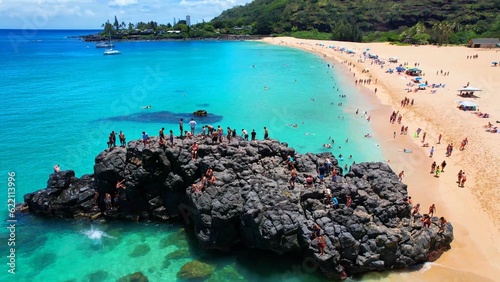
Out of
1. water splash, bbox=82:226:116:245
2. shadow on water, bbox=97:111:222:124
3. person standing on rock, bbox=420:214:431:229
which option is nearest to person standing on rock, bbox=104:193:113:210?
water splash, bbox=82:226:116:245

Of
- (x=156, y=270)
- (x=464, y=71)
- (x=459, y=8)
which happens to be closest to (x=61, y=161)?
(x=156, y=270)

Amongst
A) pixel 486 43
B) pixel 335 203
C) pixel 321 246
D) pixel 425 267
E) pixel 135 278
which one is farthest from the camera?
pixel 486 43

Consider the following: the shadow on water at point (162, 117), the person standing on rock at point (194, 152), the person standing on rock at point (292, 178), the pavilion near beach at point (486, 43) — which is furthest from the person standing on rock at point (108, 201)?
the pavilion near beach at point (486, 43)

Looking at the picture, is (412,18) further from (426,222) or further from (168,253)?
(168,253)

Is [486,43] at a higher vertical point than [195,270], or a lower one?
higher

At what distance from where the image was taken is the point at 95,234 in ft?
81.2

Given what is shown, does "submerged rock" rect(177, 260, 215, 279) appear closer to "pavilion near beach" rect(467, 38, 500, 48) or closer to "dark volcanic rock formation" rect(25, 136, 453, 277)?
"dark volcanic rock formation" rect(25, 136, 453, 277)

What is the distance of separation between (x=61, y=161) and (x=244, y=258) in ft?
81.7

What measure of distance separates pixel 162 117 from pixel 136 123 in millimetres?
4354

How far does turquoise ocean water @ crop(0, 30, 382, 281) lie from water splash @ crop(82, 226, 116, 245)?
0.35ft

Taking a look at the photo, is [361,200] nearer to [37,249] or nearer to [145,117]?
[37,249]

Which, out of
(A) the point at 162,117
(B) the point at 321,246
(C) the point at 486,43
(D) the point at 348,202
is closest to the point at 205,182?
(B) the point at 321,246

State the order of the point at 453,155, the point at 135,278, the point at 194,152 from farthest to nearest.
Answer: the point at 453,155, the point at 194,152, the point at 135,278

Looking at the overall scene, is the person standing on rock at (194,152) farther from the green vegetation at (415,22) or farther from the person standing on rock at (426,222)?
the green vegetation at (415,22)
